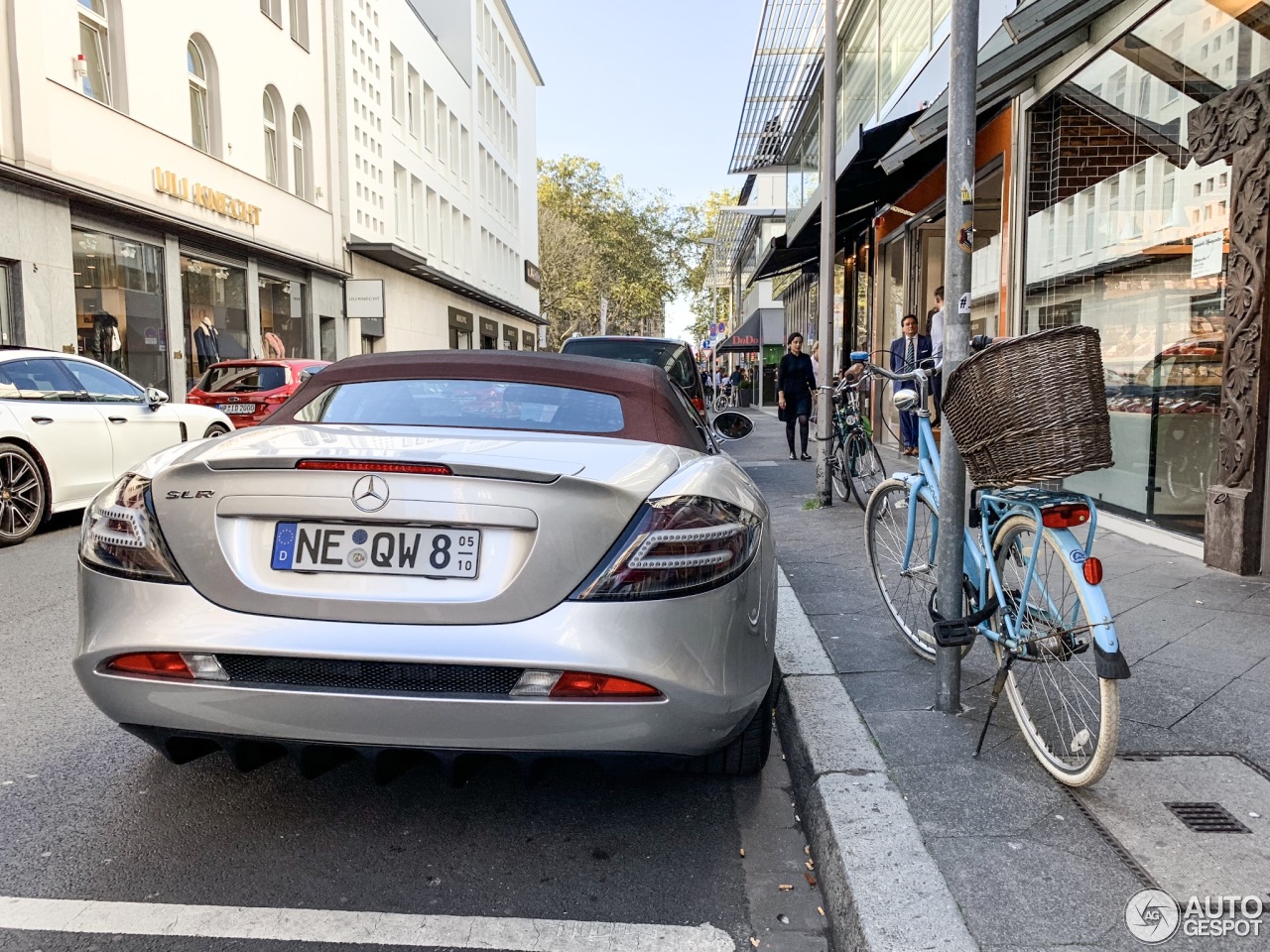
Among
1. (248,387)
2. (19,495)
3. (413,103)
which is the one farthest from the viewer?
(413,103)

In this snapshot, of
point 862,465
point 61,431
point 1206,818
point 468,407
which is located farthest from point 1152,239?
point 61,431

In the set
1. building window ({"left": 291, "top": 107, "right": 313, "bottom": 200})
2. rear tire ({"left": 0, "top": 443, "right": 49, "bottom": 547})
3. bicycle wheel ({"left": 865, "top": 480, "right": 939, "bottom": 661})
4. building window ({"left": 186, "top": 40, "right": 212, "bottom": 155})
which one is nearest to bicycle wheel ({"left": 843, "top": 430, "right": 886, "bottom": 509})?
bicycle wheel ({"left": 865, "top": 480, "right": 939, "bottom": 661})

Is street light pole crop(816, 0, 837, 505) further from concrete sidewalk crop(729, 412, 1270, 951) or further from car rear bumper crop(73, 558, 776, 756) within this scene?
car rear bumper crop(73, 558, 776, 756)

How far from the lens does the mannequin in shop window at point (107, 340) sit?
1517 centimetres

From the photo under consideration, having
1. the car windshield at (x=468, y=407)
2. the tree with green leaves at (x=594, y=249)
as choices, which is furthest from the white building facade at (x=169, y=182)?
the tree with green leaves at (x=594, y=249)

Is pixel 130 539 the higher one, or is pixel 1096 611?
pixel 130 539

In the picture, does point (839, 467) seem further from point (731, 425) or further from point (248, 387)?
point (248, 387)

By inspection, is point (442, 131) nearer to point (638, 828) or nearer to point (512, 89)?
point (512, 89)

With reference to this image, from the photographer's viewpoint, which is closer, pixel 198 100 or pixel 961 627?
pixel 961 627

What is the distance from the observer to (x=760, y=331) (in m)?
46.6

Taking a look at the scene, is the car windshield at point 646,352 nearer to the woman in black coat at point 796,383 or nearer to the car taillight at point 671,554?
the woman in black coat at point 796,383

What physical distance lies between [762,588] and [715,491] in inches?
14.7

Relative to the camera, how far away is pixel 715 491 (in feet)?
8.71

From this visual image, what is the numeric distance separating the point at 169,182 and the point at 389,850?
17.3 m
